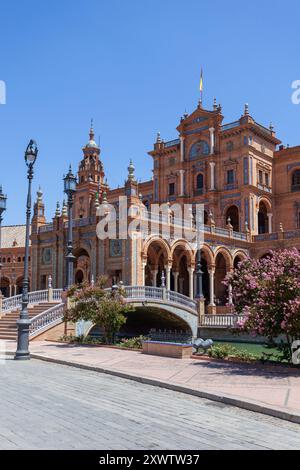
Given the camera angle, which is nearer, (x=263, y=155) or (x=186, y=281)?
(x=186, y=281)

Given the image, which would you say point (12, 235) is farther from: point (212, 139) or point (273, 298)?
point (273, 298)

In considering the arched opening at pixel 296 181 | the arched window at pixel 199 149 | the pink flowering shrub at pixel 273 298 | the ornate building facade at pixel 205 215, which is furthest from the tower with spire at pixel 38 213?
the pink flowering shrub at pixel 273 298

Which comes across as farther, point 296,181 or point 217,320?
point 296,181

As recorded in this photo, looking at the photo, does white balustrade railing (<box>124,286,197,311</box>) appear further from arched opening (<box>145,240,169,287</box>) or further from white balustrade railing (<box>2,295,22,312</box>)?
white balustrade railing (<box>2,295,22,312</box>)

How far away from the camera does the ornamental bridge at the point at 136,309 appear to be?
72.5 feet

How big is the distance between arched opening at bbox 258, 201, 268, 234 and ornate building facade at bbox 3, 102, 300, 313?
100mm

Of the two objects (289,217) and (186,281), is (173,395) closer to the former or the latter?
(186,281)

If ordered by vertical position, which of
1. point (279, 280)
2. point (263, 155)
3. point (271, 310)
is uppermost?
point (263, 155)

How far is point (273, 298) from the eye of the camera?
1287 centimetres

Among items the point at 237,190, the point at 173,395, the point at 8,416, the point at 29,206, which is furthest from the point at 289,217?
the point at 8,416

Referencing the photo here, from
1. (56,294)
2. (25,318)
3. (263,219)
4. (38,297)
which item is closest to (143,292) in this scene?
(56,294)

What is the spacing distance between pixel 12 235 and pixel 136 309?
53185 mm

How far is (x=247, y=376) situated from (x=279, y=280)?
9.93 feet

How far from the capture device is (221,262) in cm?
4381
